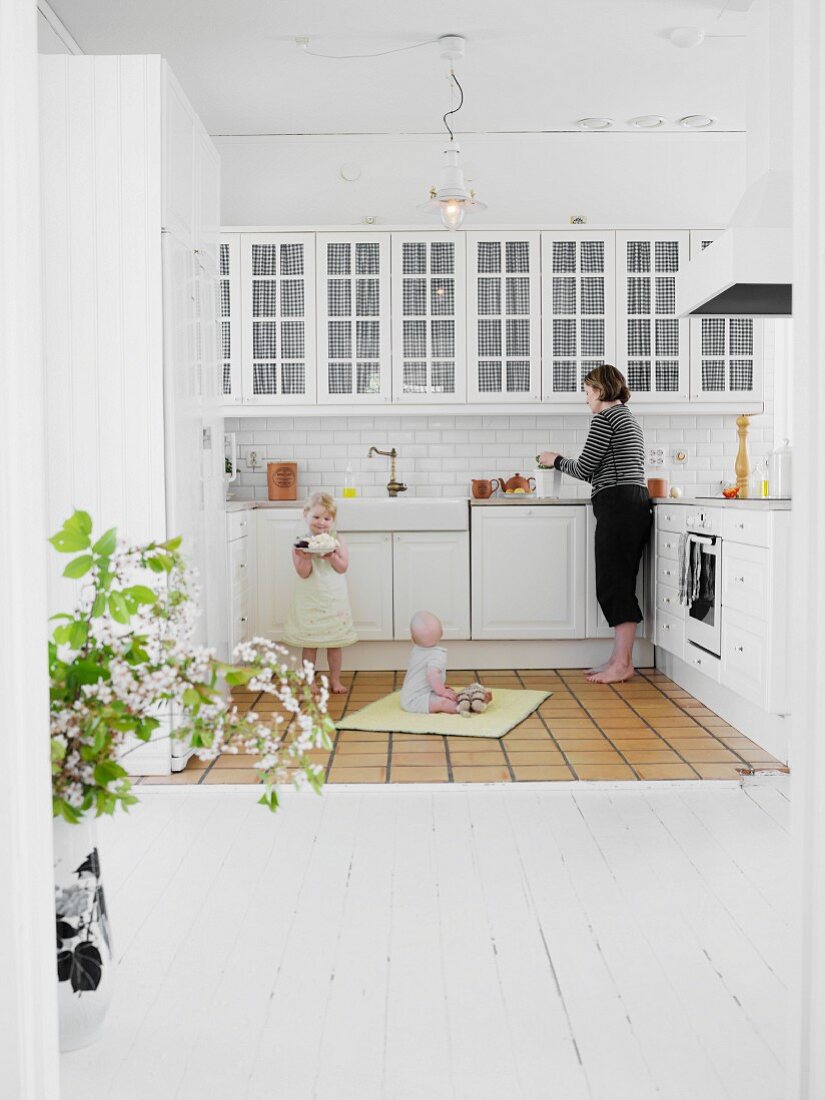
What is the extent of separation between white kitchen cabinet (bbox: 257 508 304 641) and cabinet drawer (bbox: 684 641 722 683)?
209cm

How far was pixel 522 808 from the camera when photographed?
320 cm

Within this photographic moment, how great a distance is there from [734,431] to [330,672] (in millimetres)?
2778

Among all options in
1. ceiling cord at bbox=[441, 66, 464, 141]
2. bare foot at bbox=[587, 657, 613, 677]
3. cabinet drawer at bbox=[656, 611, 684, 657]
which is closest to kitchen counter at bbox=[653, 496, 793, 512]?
cabinet drawer at bbox=[656, 611, 684, 657]

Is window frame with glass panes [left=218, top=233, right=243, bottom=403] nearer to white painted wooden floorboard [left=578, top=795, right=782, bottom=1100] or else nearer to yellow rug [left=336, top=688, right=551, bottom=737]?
yellow rug [left=336, top=688, right=551, bottom=737]

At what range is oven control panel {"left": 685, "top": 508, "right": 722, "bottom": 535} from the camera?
4.21 meters

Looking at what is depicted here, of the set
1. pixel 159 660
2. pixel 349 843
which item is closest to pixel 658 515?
pixel 349 843

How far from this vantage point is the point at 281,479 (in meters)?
5.99

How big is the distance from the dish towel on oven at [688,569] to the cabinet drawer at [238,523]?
2.09m

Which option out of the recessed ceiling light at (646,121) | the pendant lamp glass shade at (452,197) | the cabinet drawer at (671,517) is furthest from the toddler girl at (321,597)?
the recessed ceiling light at (646,121)

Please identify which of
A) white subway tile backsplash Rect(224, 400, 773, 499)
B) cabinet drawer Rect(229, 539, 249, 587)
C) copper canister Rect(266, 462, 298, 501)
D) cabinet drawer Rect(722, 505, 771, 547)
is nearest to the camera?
cabinet drawer Rect(722, 505, 771, 547)

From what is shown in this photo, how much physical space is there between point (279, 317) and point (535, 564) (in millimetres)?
2005

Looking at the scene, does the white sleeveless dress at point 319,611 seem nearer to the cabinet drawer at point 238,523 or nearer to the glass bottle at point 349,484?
the cabinet drawer at point 238,523

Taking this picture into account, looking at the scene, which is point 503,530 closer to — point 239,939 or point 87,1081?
point 239,939

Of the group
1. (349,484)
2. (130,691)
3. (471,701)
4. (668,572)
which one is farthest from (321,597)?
(130,691)
